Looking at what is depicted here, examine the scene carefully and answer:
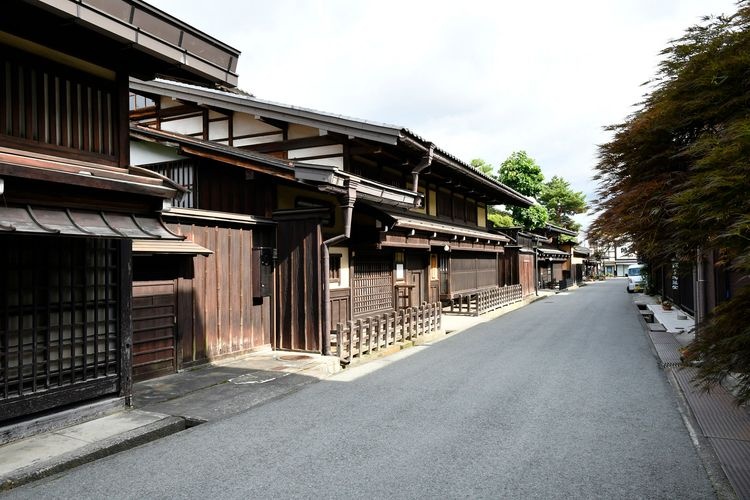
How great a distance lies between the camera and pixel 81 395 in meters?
6.03

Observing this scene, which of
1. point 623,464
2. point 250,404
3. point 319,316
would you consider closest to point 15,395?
point 250,404

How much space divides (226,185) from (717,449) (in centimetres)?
1066

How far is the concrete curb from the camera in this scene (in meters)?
4.53

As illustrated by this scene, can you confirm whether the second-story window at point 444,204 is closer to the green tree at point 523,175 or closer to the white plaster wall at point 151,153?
the white plaster wall at point 151,153

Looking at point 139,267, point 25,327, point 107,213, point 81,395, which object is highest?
point 107,213

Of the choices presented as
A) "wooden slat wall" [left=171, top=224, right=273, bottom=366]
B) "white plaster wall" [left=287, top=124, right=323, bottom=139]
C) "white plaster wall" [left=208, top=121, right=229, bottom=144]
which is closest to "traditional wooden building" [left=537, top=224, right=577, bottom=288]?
"white plaster wall" [left=287, top=124, right=323, bottom=139]

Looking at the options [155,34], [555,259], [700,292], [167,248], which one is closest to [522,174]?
[555,259]

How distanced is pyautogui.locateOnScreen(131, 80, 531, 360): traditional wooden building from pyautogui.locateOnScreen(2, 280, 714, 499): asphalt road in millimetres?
2755

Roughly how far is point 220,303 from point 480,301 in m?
12.8

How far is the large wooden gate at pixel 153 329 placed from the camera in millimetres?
8211

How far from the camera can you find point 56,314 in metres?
5.84

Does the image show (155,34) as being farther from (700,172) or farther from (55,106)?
(700,172)

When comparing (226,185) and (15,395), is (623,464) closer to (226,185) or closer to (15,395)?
(15,395)

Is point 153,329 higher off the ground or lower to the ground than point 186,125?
lower
